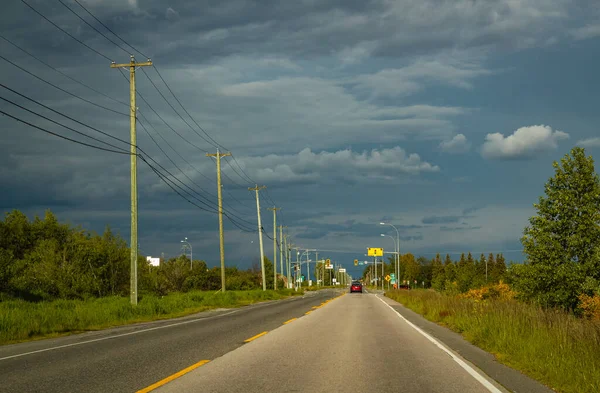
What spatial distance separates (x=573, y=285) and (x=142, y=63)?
78.6ft

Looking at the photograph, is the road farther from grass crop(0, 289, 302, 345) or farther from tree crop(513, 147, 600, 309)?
tree crop(513, 147, 600, 309)

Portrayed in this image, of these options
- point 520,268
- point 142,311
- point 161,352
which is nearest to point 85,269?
point 142,311

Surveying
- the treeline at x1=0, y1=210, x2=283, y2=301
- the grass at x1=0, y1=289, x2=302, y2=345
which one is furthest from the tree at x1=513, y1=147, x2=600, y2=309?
the treeline at x1=0, y1=210, x2=283, y2=301

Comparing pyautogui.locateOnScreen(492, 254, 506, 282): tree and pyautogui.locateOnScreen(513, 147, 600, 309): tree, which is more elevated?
pyautogui.locateOnScreen(513, 147, 600, 309): tree

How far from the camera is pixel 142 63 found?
104 ft

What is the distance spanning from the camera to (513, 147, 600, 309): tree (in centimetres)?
2547

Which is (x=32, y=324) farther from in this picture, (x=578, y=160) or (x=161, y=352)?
(x=578, y=160)

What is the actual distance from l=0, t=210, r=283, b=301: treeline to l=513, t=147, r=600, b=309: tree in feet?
89.0

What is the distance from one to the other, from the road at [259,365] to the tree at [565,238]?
38.1 feet

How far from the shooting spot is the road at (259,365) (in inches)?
338

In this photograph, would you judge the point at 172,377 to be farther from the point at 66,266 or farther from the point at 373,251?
the point at 373,251

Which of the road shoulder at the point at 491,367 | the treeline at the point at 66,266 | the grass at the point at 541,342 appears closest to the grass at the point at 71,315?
the treeline at the point at 66,266

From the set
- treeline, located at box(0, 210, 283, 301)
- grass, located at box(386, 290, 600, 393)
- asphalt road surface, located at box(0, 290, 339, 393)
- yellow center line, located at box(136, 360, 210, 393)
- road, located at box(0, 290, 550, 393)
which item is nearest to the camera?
yellow center line, located at box(136, 360, 210, 393)

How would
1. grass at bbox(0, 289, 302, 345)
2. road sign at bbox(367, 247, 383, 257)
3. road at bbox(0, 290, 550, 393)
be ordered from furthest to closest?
road sign at bbox(367, 247, 383, 257)
grass at bbox(0, 289, 302, 345)
road at bbox(0, 290, 550, 393)
